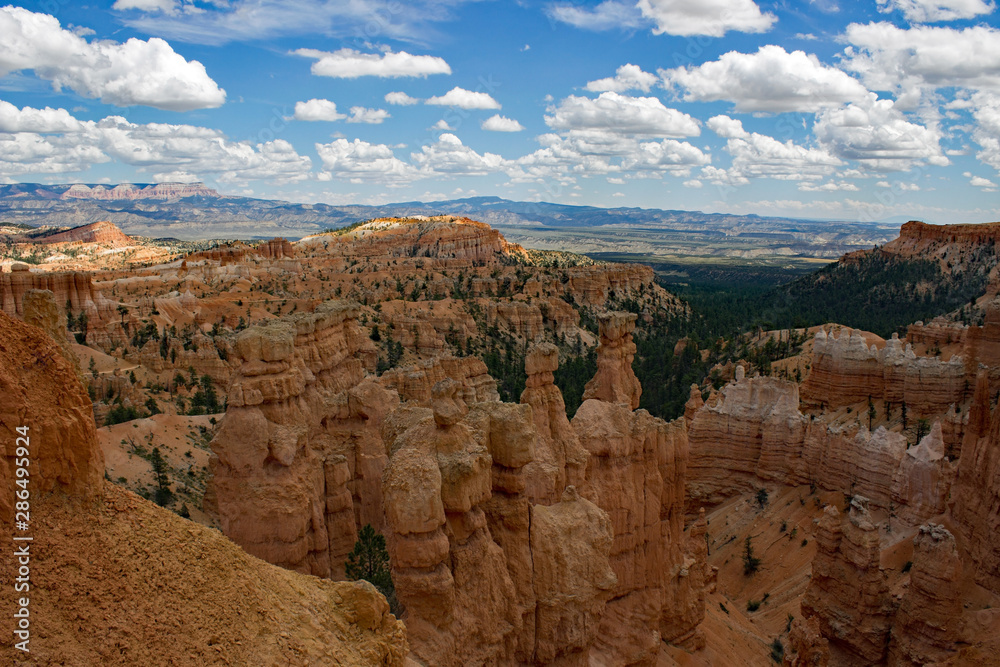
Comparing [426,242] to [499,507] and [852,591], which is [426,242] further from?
[499,507]

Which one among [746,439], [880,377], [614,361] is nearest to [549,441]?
[614,361]

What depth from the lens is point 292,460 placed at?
37.6 ft

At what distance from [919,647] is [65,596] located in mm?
16276

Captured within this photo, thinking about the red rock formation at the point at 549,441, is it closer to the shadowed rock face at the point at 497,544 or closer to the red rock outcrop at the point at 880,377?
the shadowed rock face at the point at 497,544

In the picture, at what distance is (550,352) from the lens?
1289 centimetres

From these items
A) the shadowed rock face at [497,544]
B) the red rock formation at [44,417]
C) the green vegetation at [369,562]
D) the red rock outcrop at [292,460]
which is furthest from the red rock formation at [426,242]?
the red rock formation at [44,417]

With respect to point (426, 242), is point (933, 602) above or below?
below

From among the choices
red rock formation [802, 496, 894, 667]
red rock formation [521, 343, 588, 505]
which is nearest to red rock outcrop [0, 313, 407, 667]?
red rock formation [521, 343, 588, 505]

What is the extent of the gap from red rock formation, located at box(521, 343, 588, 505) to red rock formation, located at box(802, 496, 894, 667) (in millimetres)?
7588

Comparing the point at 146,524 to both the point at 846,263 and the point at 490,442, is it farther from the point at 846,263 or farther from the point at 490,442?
the point at 846,263

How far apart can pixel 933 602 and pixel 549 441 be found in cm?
929

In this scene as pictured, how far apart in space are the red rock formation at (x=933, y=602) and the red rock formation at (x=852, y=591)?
842 mm

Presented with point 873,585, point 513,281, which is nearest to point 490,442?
point 873,585

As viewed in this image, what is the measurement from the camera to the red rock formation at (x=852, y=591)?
1516 centimetres
